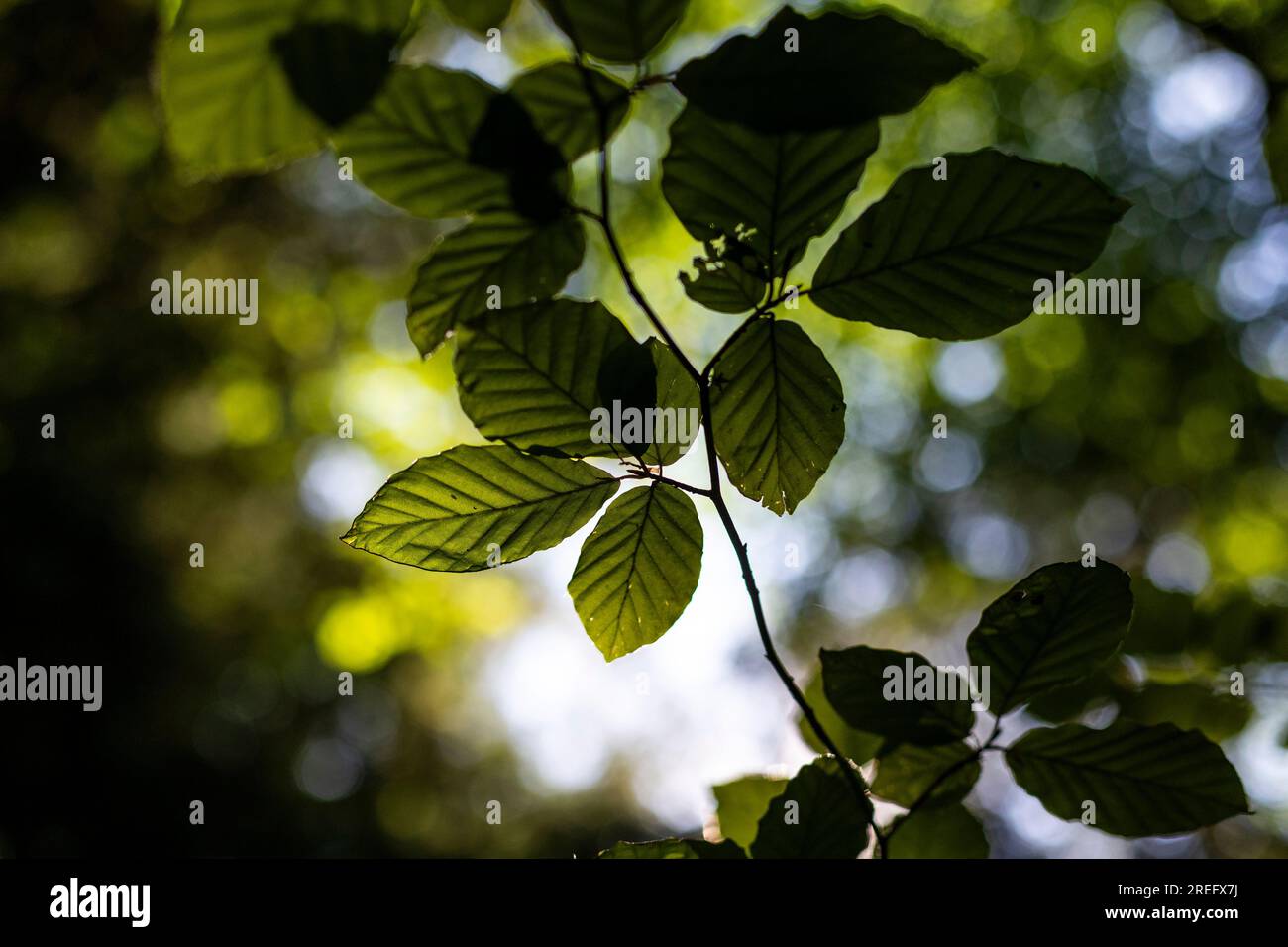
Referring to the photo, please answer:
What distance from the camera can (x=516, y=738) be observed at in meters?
8.13

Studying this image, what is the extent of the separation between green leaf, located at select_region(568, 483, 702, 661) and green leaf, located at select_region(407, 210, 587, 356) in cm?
17

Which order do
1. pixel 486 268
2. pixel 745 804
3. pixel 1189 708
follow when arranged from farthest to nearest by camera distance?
pixel 1189 708
pixel 745 804
pixel 486 268

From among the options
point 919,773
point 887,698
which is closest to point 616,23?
point 887,698

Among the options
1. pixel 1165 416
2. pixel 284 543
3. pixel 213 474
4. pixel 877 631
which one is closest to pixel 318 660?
pixel 284 543

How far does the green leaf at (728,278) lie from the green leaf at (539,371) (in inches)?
2.6

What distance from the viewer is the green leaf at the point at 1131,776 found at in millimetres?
502

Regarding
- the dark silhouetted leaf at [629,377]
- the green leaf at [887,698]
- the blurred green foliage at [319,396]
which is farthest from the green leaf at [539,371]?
the blurred green foliage at [319,396]

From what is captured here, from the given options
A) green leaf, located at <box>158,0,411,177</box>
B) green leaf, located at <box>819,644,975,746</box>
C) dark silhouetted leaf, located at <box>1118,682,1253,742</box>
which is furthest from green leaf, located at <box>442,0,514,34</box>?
dark silhouetted leaf, located at <box>1118,682,1253,742</box>

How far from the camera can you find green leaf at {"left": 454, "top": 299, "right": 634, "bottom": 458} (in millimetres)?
462

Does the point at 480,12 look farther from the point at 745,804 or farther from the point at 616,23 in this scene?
the point at 745,804

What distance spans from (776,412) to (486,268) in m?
0.20

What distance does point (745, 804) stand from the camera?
674 mm
